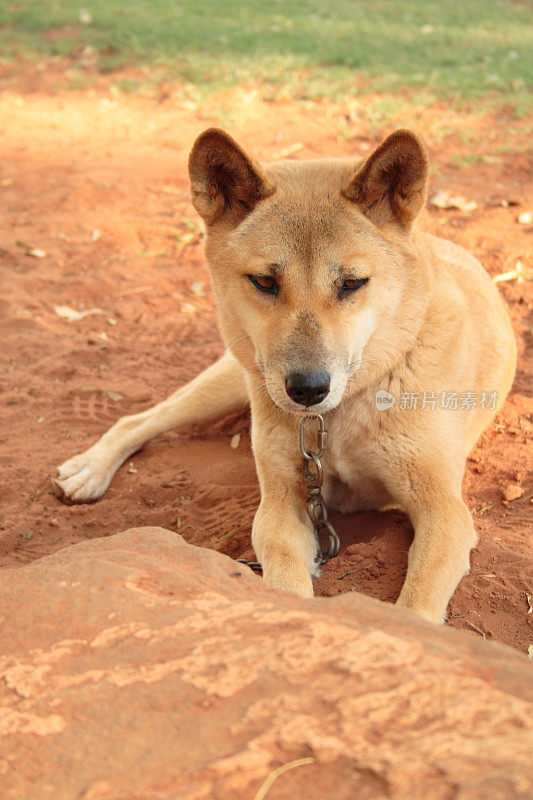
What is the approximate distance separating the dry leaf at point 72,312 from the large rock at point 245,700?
12.6 feet

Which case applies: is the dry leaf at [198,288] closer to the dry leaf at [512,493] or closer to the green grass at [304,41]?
the dry leaf at [512,493]

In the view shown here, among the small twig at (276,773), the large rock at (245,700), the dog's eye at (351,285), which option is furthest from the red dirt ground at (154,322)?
the small twig at (276,773)

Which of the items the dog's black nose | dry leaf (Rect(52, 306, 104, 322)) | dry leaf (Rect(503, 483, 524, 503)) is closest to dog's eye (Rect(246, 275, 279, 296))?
the dog's black nose

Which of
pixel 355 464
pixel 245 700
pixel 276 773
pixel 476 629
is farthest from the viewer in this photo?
pixel 355 464

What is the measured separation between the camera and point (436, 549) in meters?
2.85

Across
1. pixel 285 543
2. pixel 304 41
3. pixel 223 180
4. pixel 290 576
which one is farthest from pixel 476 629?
pixel 304 41

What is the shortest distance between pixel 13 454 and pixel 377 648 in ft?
10.1

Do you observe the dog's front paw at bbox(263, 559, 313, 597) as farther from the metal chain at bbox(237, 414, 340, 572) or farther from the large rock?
the large rock

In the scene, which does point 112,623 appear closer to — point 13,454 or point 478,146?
point 13,454

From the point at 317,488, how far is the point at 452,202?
4043mm

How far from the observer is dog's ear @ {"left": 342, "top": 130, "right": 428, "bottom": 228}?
2836 millimetres

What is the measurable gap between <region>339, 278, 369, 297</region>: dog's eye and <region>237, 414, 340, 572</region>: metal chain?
0.54 meters

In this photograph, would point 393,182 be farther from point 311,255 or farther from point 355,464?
point 355,464

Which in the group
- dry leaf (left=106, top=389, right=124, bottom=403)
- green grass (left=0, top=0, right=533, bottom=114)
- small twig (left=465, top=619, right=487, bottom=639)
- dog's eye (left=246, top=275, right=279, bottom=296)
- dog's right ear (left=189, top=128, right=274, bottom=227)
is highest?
green grass (left=0, top=0, right=533, bottom=114)
